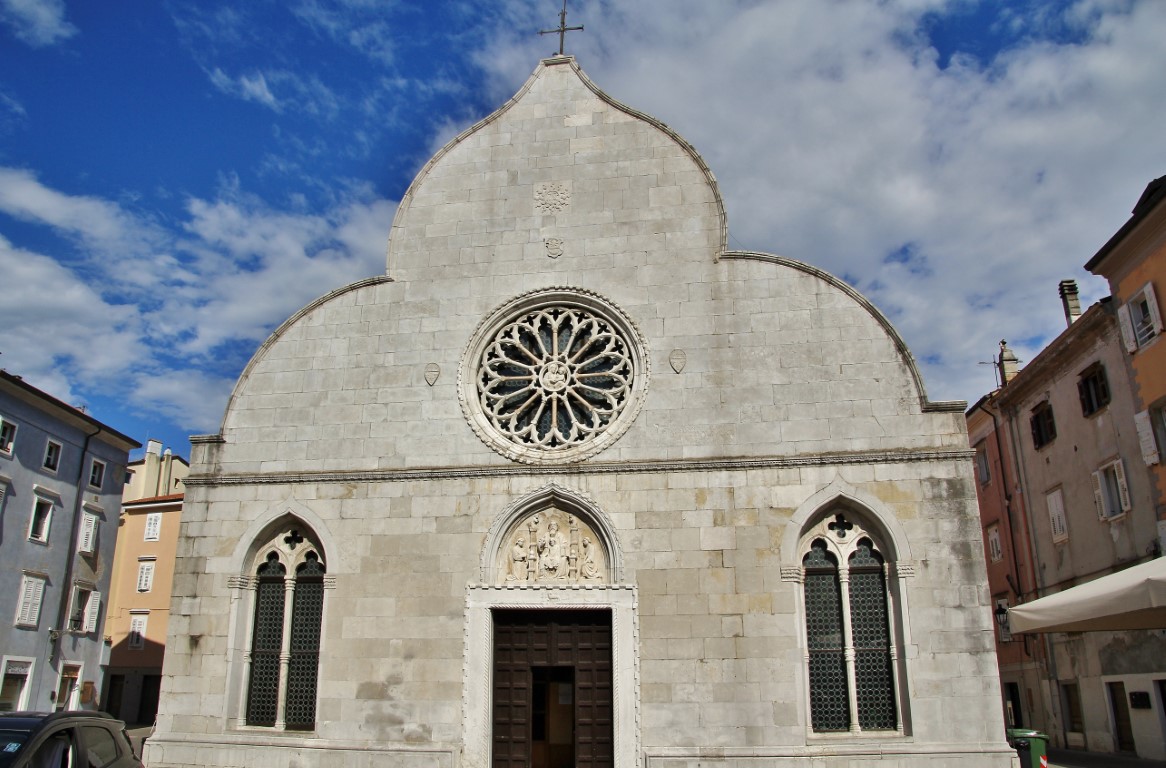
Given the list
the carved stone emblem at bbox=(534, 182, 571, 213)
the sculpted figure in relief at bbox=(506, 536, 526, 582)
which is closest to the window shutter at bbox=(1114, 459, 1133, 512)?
the carved stone emblem at bbox=(534, 182, 571, 213)

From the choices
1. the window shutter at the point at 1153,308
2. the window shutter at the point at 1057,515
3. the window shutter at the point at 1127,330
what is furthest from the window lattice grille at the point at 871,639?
the window shutter at the point at 1057,515

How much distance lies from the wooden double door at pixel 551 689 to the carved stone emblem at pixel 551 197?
7.09 m

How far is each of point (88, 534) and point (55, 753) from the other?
2298 cm

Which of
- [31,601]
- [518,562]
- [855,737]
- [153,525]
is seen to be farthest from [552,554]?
[153,525]

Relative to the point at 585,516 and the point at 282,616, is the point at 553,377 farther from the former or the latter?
the point at 282,616

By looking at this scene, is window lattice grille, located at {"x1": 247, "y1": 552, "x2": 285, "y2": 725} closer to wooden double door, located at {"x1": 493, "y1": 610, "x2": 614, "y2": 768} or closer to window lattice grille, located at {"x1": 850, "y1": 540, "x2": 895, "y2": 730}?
wooden double door, located at {"x1": 493, "y1": 610, "x2": 614, "y2": 768}

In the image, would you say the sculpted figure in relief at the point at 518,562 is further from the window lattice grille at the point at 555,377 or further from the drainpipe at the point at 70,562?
the drainpipe at the point at 70,562

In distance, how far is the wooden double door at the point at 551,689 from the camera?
13.7 metres

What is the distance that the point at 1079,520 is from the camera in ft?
73.0

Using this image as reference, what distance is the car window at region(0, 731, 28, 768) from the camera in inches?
257

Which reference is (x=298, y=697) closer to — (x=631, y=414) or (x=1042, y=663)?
(x=631, y=414)

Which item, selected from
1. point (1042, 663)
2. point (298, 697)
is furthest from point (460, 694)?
point (1042, 663)

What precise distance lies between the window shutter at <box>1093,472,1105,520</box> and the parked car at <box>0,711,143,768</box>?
20.3 metres

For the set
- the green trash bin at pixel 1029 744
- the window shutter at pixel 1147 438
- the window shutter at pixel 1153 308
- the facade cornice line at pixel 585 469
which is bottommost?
the green trash bin at pixel 1029 744
